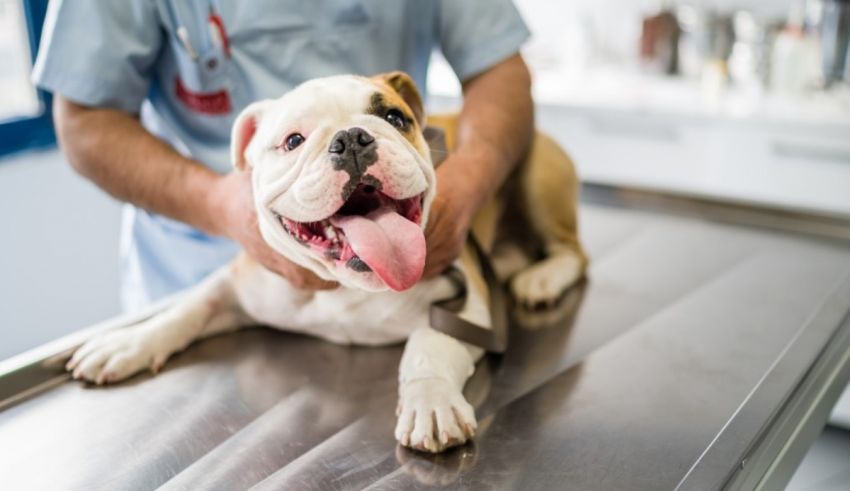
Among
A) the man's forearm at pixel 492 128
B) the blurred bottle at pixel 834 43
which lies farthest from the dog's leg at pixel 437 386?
the blurred bottle at pixel 834 43

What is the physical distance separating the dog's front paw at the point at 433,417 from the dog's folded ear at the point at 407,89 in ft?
1.03

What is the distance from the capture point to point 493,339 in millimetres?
1050

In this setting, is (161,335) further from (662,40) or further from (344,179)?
(662,40)

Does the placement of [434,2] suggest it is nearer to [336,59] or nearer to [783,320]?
[336,59]

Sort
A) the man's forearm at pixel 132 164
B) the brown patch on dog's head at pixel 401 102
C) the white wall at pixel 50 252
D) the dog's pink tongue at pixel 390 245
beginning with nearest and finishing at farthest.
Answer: the dog's pink tongue at pixel 390 245 < the brown patch on dog's head at pixel 401 102 < the man's forearm at pixel 132 164 < the white wall at pixel 50 252

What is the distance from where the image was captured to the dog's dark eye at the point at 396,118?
92 centimetres

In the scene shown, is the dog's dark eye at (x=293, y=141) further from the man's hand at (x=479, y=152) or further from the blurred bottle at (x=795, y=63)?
the blurred bottle at (x=795, y=63)

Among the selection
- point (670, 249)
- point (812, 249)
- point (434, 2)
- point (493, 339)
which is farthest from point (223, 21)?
point (812, 249)

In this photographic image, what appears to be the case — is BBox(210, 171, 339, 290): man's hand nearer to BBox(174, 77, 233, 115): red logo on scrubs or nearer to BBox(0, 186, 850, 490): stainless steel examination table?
BBox(0, 186, 850, 490): stainless steel examination table

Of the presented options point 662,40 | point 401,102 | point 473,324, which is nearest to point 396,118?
point 401,102

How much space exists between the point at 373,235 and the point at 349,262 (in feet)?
0.12

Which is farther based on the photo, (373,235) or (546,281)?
(546,281)

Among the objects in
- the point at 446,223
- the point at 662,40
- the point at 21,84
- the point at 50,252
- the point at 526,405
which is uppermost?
the point at 446,223

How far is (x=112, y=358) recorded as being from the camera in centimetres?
104
